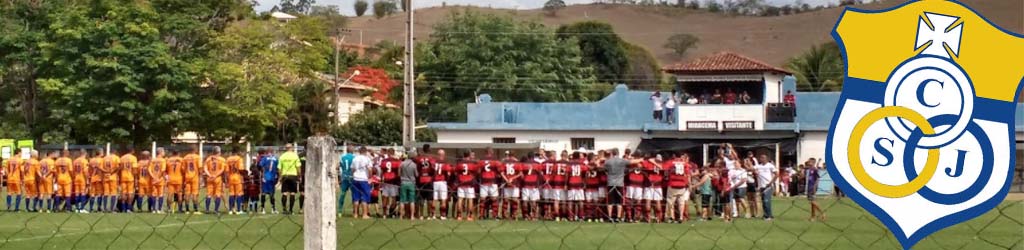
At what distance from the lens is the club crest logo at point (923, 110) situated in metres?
7.70

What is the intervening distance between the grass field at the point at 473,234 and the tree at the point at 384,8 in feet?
529

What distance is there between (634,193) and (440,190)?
3.30 metres

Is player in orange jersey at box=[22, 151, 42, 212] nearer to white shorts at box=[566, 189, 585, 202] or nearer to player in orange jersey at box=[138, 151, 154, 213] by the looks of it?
player in orange jersey at box=[138, 151, 154, 213]

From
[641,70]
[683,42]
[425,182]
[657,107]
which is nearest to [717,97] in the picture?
[657,107]

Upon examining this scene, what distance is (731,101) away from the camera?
51875 millimetres

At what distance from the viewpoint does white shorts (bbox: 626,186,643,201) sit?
23.5 m

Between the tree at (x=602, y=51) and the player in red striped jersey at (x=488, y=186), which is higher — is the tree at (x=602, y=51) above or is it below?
above

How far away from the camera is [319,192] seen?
7461mm

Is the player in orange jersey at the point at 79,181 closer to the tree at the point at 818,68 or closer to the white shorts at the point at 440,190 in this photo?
the white shorts at the point at 440,190

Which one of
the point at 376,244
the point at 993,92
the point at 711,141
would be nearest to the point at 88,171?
the point at 376,244

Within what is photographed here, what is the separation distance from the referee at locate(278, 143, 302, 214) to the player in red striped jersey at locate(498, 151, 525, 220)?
3.71 metres

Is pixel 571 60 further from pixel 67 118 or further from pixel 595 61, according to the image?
pixel 67 118

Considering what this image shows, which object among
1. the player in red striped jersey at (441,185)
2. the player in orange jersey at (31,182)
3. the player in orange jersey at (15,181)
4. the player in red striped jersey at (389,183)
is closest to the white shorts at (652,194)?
the player in red striped jersey at (441,185)

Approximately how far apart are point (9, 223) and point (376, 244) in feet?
26.3
